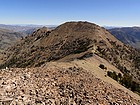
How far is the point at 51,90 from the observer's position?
23.0 meters

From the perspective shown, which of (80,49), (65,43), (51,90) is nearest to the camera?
(51,90)

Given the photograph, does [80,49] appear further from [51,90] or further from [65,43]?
[51,90]

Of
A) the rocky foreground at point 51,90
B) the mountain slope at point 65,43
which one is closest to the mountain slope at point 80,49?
the mountain slope at point 65,43

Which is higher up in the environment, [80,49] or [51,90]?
[51,90]

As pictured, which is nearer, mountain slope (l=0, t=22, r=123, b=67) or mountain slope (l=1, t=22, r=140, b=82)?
mountain slope (l=1, t=22, r=140, b=82)

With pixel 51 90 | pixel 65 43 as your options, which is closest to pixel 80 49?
pixel 65 43

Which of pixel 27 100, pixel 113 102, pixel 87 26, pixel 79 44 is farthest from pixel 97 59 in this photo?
pixel 87 26

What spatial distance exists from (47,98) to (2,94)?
3661mm

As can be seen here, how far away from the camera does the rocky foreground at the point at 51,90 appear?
827 inches

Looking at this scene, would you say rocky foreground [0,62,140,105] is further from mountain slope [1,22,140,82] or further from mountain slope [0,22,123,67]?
mountain slope [0,22,123,67]

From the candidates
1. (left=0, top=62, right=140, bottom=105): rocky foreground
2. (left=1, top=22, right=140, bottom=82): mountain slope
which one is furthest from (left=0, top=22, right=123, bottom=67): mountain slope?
(left=0, top=62, right=140, bottom=105): rocky foreground

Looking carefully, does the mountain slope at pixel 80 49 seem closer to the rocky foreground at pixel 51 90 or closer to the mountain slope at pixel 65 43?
the mountain slope at pixel 65 43

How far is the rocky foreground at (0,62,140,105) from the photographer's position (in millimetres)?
21016

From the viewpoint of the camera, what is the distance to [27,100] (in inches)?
814
